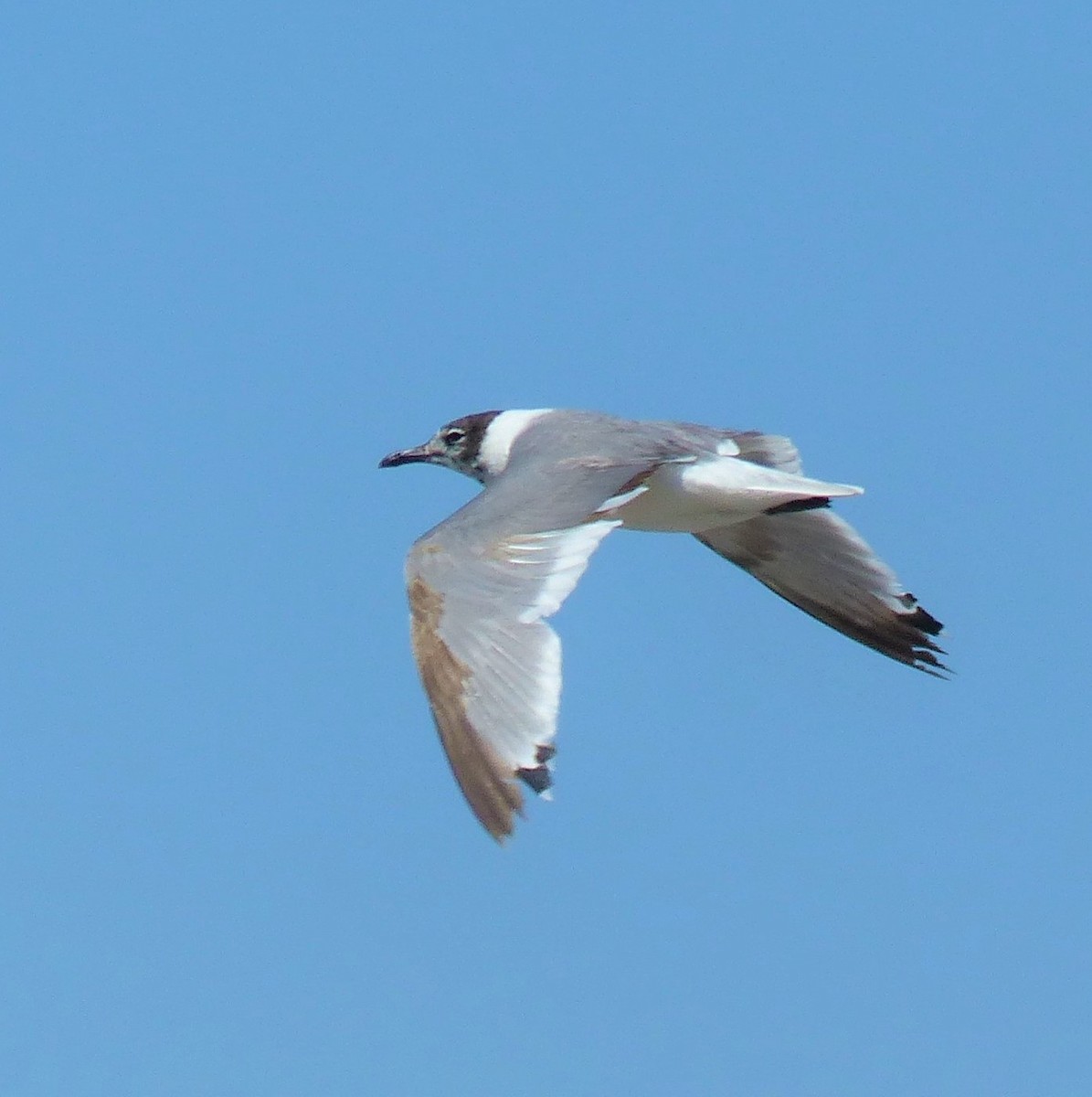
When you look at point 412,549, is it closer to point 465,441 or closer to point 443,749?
point 443,749

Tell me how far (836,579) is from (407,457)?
2067mm

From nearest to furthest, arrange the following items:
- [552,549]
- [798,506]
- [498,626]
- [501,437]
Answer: [498,626] → [552,549] → [798,506] → [501,437]

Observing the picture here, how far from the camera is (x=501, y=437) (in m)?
9.40

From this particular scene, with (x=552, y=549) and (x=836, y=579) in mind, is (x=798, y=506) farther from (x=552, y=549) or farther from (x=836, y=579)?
(x=552, y=549)

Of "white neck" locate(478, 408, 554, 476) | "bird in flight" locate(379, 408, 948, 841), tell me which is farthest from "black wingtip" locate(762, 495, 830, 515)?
"white neck" locate(478, 408, 554, 476)

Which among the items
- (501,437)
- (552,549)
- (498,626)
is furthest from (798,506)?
(498,626)

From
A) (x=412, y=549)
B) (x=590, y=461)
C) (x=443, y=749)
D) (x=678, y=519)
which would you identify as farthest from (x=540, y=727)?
(x=678, y=519)

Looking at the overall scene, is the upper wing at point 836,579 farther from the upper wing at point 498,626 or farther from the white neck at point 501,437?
the upper wing at point 498,626

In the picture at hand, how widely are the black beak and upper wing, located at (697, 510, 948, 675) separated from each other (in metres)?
1.40

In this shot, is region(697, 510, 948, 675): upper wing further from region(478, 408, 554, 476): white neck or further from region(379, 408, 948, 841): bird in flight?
region(478, 408, 554, 476): white neck

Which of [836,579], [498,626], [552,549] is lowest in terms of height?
[498,626]

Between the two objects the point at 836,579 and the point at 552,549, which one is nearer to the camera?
the point at 552,549

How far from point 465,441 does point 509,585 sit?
9.66 feet

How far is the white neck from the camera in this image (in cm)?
927
